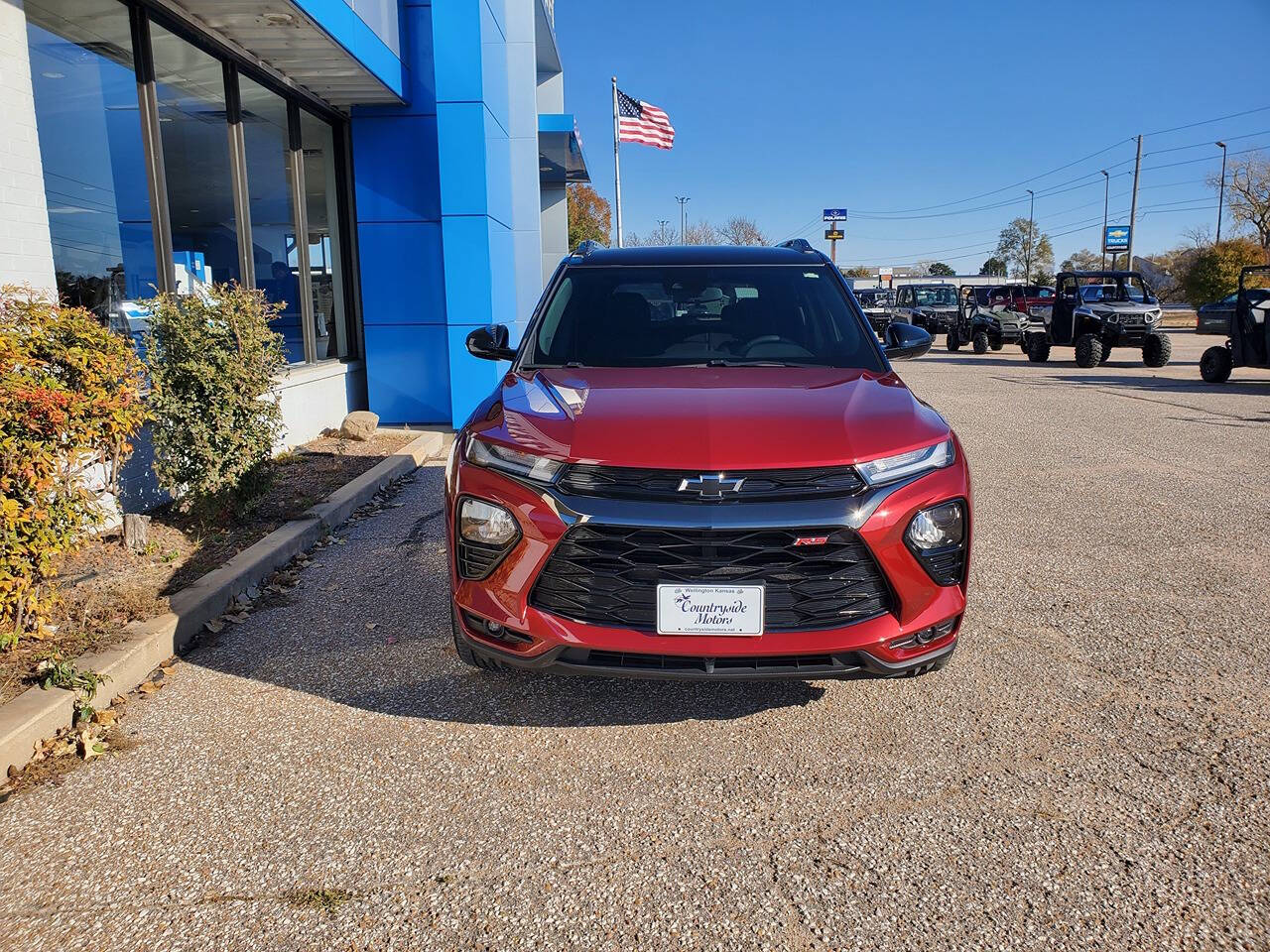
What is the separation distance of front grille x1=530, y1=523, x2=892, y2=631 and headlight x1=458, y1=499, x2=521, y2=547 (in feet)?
0.61

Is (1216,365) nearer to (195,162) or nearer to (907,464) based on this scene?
(907,464)

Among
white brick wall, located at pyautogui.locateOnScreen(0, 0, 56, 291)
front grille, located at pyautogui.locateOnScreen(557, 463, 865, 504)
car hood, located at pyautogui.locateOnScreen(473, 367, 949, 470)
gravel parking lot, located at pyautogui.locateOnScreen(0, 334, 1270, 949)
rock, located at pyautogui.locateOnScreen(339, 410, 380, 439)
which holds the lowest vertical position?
gravel parking lot, located at pyautogui.locateOnScreen(0, 334, 1270, 949)

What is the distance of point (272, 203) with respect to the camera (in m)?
9.47

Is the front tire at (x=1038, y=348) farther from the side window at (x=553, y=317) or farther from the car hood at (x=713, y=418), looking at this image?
the car hood at (x=713, y=418)

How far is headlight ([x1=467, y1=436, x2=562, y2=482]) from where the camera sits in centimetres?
298

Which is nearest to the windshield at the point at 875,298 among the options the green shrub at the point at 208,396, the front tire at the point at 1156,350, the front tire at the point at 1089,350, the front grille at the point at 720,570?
the front tire at the point at 1089,350

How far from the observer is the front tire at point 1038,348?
69.7 ft

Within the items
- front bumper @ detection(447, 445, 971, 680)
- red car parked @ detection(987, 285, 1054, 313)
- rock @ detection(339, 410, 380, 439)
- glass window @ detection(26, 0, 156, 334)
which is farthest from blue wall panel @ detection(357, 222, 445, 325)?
red car parked @ detection(987, 285, 1054, 313)

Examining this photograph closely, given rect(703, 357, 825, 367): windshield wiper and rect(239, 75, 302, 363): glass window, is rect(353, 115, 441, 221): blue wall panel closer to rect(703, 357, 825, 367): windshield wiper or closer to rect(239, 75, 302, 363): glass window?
rect(239, 75, 302, 363): glass window

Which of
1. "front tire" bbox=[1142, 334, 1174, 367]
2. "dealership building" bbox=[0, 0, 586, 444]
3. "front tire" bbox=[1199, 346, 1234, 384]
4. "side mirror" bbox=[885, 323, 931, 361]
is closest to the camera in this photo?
"side mirror" bbox=[885, 323, 931, 361]

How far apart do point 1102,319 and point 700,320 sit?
18537 mm

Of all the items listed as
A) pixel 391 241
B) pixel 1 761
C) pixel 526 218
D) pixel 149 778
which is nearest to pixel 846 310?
pixel 149 778

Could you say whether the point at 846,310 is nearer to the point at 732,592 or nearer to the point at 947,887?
the point at 732,592

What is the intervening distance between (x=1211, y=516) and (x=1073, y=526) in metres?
1.09
